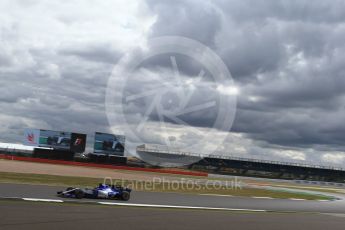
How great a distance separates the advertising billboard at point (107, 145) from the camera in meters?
90.0

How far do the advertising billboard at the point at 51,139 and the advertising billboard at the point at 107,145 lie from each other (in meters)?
4.88

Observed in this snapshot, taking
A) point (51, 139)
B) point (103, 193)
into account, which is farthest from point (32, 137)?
point (103, 193)

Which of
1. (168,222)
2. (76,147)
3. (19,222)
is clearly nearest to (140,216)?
(168,222)

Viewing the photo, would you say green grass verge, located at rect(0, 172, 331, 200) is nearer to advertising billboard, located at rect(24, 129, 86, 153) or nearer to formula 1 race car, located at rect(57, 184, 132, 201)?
formula 1 race car, located at rect(57, 184, 132, 201)

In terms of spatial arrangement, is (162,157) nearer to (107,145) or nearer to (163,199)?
(107,145)

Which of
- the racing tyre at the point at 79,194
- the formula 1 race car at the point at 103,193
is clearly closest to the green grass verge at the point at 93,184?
the formula 1 race car at the point at 103,193

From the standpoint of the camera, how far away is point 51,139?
85625 mm

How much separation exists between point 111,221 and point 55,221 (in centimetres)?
170

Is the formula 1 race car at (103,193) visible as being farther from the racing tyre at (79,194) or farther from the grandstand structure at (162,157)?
the grandstand structure at (162,157)

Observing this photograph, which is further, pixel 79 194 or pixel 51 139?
pixel 51 139

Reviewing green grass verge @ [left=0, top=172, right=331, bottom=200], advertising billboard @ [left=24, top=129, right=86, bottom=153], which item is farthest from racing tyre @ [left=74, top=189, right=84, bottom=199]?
advertising billboard @ [left=24, top=129, right=86, bottom=153]

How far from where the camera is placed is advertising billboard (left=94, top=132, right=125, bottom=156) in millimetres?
90037

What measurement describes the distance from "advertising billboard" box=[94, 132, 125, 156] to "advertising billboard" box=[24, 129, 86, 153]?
16.0 ft

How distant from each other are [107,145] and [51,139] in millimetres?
10725
